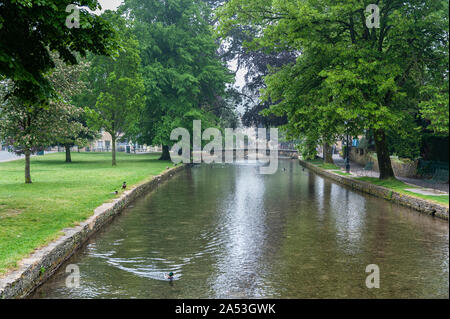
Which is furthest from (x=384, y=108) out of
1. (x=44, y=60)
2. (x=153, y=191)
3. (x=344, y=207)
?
(x=44, y=60)

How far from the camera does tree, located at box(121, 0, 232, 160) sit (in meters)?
46.2

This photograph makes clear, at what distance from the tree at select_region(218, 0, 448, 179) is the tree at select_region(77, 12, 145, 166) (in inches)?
601

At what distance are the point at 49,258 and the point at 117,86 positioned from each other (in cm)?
3046

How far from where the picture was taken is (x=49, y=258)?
30.0ft
